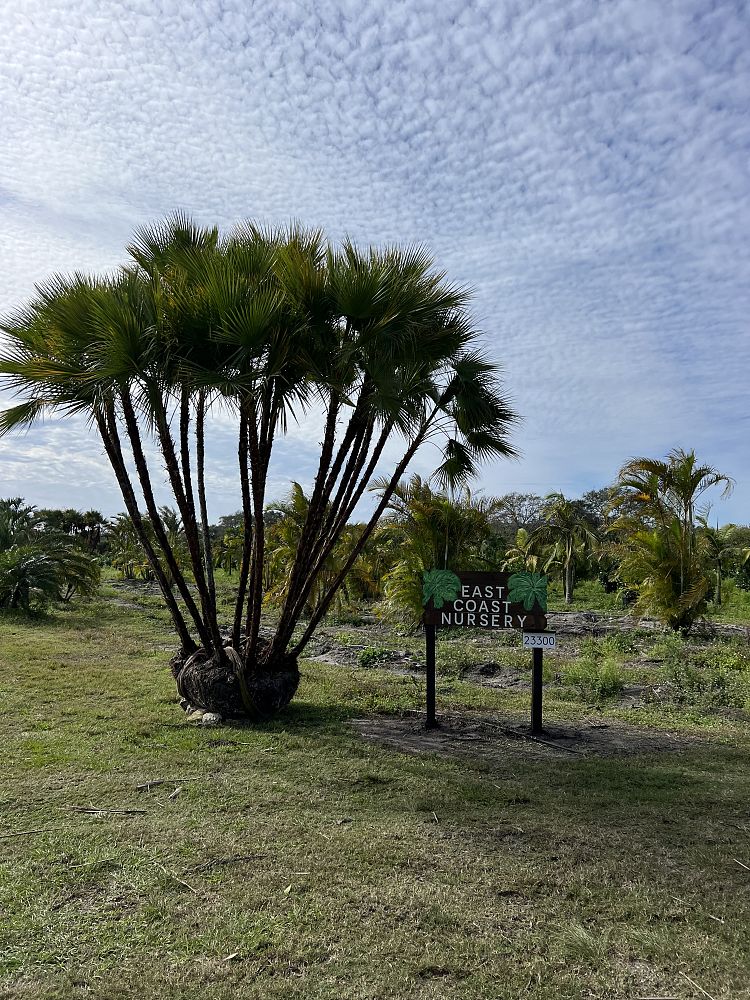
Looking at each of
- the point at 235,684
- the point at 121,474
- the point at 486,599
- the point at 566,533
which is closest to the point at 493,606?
the point at 486,599

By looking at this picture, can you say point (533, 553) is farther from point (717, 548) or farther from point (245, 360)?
point (245, 360)

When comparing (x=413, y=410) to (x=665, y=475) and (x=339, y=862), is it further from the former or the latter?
(x=665, y=475)

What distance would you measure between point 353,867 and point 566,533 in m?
24.1

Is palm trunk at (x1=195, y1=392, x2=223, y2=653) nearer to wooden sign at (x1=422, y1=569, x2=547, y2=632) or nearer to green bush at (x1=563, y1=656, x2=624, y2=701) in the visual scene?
wooden sign at (x1=422, y1=569, x2=547, y2=632)

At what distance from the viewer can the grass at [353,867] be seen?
3.13m

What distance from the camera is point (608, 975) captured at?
3.12 meters

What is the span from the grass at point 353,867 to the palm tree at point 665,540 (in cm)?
729

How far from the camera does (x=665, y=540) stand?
48.8 ft

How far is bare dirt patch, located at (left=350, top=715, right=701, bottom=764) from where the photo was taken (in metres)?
7.02

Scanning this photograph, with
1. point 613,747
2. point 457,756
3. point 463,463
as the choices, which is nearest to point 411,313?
point 463,463

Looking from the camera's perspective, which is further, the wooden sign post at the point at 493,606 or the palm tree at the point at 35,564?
the palm tree at the point at 35,564

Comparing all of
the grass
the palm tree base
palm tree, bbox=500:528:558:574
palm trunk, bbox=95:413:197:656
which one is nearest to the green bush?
the grass

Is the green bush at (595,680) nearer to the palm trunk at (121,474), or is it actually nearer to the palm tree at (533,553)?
the palm trunk at (121,474)

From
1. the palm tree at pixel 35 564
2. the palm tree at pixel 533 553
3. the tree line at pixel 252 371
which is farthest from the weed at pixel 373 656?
the palm tree at pixel 533 553
